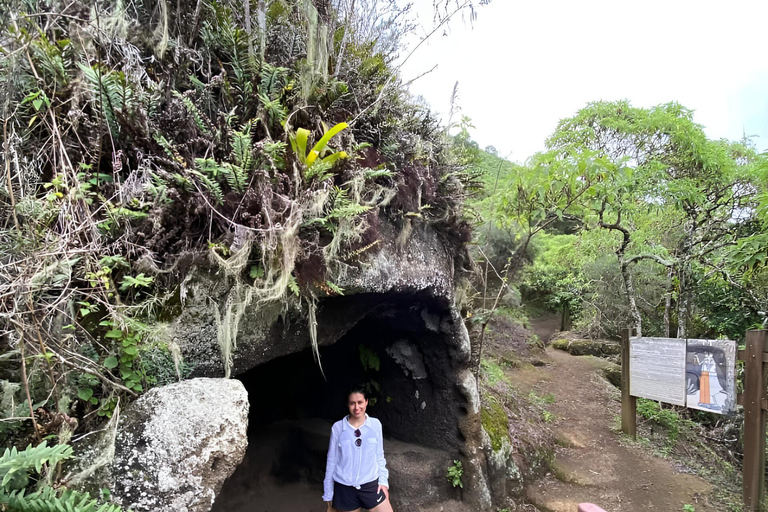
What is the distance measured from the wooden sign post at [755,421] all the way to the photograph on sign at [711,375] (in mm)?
159

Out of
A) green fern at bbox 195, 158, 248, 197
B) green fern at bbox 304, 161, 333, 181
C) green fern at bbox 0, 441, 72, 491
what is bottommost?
green fern at bbox 0, 441, 72, 491

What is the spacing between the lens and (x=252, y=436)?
5.86m

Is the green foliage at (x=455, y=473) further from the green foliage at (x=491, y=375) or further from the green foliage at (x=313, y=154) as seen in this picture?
the green foliage at (x=313, y=154)

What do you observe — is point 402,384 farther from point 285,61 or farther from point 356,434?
point 285,61

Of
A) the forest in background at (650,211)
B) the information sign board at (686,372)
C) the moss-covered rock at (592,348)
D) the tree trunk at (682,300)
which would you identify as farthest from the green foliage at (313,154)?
the moss-covered rock at (592,348)

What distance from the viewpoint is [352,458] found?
3.33 metres

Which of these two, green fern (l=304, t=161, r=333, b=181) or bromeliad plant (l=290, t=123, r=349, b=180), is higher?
bromeliad plant (l=290, t=123, r=349, b=180)

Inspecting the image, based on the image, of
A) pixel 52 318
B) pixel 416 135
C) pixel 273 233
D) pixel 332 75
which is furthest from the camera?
pixel 416 135

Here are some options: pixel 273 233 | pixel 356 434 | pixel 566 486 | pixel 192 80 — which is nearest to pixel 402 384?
pixel 356 434

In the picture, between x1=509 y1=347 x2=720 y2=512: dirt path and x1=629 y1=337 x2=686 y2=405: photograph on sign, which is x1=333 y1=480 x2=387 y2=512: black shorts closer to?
x1=509 y1=347 x2=720 y2=512: dirt path

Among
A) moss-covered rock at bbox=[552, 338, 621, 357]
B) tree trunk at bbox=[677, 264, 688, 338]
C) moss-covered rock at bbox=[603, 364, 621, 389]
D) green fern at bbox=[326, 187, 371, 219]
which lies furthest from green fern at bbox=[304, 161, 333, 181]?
moss-covered rock at bbox=[552, 338, 621, 357]

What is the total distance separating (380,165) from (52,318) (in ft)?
8.07

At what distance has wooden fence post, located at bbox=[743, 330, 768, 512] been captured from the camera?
4207mm

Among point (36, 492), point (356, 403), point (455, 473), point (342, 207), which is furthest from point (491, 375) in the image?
point (36, 492)
